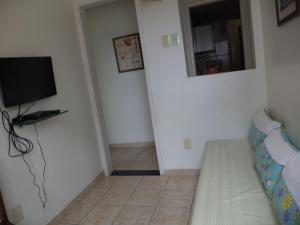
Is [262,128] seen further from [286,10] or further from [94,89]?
[94,89]

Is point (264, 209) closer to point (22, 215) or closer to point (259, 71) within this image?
point (259, 71)

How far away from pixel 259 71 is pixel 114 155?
8.01 ft

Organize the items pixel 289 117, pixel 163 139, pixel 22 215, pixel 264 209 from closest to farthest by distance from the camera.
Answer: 1. pixel 264 209
2. pixel 289 117
3. pixel 22 215
4. pixel 163 139

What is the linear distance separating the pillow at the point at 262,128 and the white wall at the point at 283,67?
3.4 inches

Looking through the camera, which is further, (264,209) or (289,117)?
(289,117)

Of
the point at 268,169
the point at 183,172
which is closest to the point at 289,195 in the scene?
the point at 268,169

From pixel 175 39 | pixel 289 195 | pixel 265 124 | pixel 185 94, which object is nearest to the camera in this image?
pixel 289 195

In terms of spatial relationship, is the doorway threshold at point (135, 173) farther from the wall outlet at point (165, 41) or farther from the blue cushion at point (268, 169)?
the blue cushion at point (268, 169)

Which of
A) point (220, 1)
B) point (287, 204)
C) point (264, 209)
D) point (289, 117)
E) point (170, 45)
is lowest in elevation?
point (264, 209)

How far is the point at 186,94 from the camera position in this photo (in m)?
2.68

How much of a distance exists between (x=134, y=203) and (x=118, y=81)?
7.09 ft

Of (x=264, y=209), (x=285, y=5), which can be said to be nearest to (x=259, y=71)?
(x=285, y=5)

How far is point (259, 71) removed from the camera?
95.0 inches

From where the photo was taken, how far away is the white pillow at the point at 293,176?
1077 millimetres
